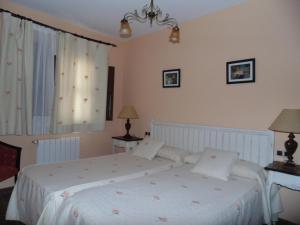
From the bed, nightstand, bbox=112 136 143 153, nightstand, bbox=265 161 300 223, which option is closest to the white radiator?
nightstand, bbox=112 136 143 153

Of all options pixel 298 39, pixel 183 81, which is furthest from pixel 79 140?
pixel 298 39

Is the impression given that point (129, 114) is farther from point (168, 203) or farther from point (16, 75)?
point (168, 203)

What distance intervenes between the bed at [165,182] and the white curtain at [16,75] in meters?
1.11

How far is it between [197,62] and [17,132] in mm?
2927

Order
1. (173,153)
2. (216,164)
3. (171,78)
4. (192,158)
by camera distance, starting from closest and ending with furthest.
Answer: (216,164) → (192,158) → (173,153) → (171,78)

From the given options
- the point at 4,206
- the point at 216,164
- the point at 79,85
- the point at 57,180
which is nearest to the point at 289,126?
the point at 216,164

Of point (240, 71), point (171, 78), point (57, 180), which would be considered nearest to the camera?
point (57, 180)

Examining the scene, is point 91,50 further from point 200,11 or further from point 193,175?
point 193,175

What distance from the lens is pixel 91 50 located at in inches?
159

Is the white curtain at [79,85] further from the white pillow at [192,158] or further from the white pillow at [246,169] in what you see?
the white pillow at [246,169]

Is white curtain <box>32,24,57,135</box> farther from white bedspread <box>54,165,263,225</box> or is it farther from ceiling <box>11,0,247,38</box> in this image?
white bedspread <box>54,165,263,225</box>

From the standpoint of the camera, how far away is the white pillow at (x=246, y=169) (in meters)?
2.45

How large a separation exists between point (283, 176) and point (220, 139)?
0.95 m

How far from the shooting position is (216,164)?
8.49 feet
